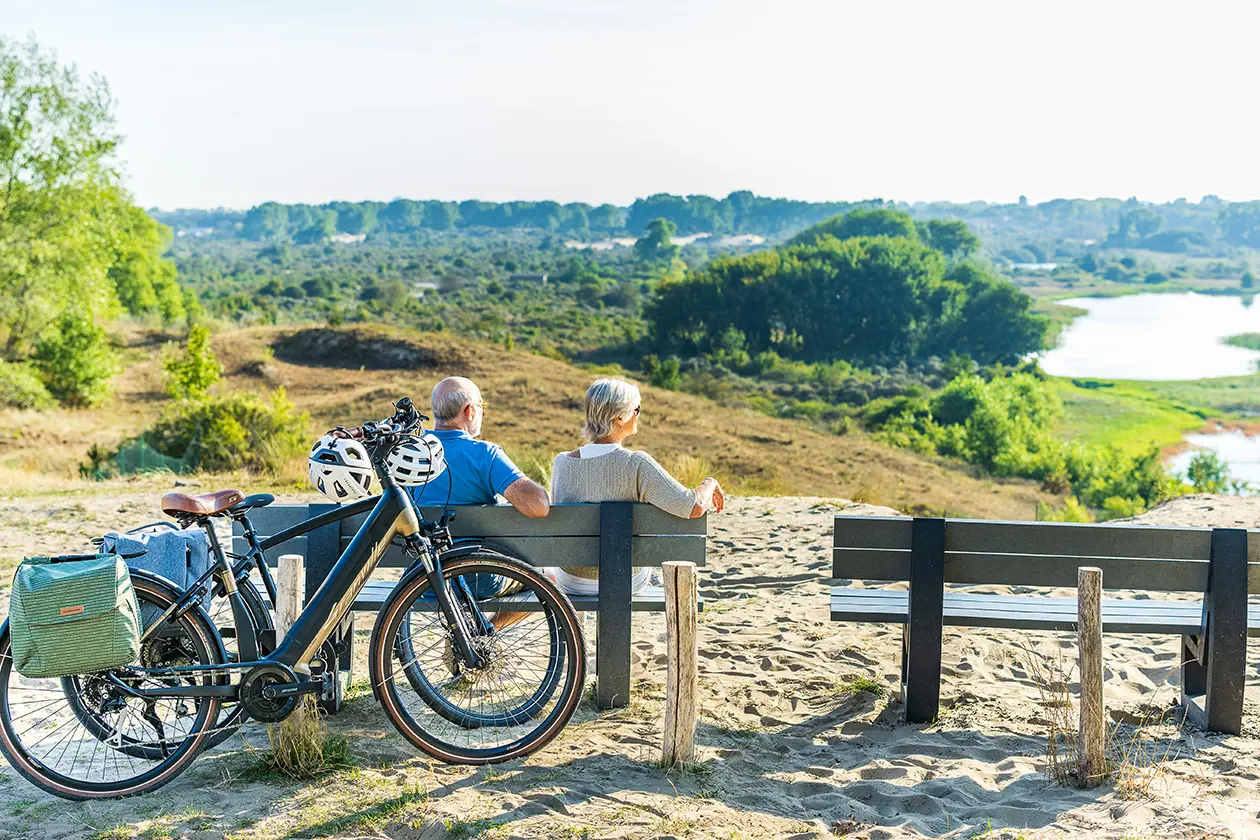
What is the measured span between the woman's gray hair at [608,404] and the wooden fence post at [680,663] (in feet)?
3.00

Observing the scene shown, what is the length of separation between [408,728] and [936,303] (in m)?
83.8

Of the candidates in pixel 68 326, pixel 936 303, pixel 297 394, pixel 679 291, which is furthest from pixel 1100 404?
pixel 68 326

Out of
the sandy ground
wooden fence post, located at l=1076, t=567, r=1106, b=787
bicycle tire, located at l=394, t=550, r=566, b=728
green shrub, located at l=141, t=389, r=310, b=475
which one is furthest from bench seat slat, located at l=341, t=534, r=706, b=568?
green shrub, located at l=141, t=389, r=310, b=475

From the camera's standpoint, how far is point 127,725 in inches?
163

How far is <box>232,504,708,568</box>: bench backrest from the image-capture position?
4.47m

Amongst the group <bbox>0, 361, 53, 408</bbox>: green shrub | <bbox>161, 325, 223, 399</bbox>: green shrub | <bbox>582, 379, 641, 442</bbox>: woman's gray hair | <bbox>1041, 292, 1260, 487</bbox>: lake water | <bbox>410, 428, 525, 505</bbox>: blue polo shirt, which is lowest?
<bbox>1041, 292, 1260, 487</bbox>: lake water

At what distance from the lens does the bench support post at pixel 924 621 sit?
457 cm

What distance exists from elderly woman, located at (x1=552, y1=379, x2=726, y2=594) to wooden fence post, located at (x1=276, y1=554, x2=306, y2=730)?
1.20 meters

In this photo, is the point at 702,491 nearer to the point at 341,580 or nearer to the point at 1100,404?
the point at 341,580

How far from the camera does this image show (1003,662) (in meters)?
5.73

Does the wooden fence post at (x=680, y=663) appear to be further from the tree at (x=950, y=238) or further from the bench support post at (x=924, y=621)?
the tree at (x=950, y=238)

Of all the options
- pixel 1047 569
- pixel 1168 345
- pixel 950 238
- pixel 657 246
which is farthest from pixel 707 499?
pixel 657 246

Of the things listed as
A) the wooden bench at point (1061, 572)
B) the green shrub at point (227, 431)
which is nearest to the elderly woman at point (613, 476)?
the wooden bench at point (1061, 572)

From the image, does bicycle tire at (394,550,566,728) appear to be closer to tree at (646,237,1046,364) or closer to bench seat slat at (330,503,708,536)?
bench seat slat at (330,503,708,536)
